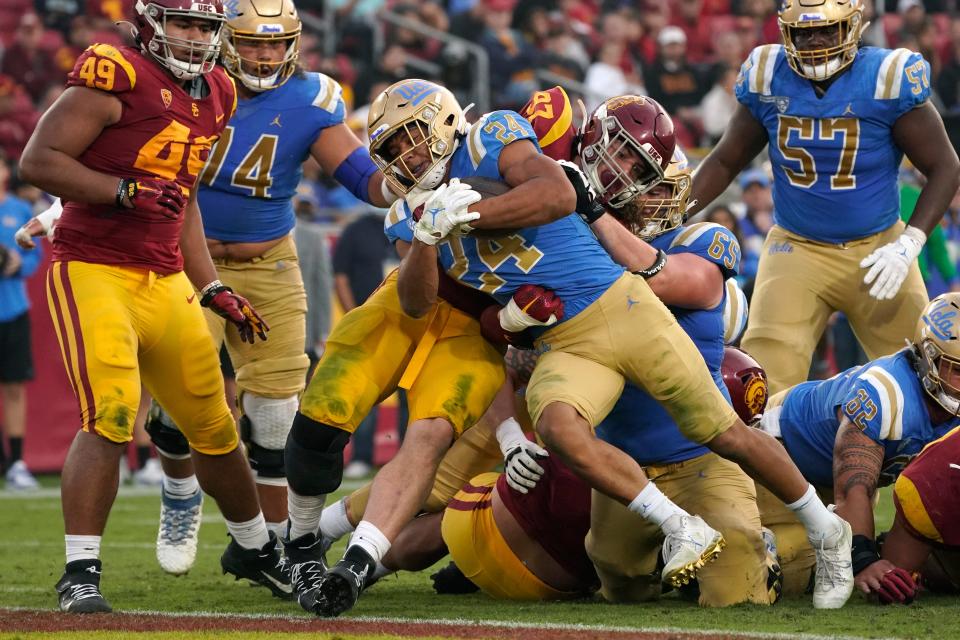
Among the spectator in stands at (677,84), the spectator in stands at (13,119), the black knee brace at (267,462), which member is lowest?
the spectator in stands at (13,119)

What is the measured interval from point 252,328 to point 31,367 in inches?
191

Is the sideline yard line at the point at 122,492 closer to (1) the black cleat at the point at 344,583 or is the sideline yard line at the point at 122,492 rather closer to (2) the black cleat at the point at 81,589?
(2) the black cleat at the point at 81,589

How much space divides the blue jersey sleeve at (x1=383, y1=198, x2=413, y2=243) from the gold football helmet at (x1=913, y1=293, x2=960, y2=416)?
1721mm

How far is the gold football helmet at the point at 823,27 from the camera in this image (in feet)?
19.4

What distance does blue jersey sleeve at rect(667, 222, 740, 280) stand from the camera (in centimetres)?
477

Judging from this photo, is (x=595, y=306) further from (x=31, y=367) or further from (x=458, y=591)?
(x=31, y=367)

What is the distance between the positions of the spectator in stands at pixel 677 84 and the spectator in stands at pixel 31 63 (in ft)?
16.9

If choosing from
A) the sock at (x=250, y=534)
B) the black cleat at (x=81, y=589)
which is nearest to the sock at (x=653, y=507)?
the sock at (x=250, y=534)

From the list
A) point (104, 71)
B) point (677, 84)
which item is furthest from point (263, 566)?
point (677, 84)

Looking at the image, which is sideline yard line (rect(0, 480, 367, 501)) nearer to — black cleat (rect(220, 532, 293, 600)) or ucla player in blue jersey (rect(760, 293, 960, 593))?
black cleat (rect(220, 532, 293, 600))

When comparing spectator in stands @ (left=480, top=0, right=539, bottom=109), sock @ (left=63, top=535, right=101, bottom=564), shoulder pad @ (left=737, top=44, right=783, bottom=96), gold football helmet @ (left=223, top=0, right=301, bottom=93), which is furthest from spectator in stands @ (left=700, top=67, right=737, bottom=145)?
sock @ (left=63, top=535, right=101, bottom=564)

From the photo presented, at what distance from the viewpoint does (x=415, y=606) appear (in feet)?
15.5

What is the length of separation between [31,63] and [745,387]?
30.0 ft

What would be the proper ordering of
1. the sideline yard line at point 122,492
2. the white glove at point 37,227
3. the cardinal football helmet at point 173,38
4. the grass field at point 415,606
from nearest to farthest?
1. the grass field at point 415,606
2. the cardinal football helmet at point 173,38
3. the white glove at point 37,227
4. the sideline yard line at point 122,492
